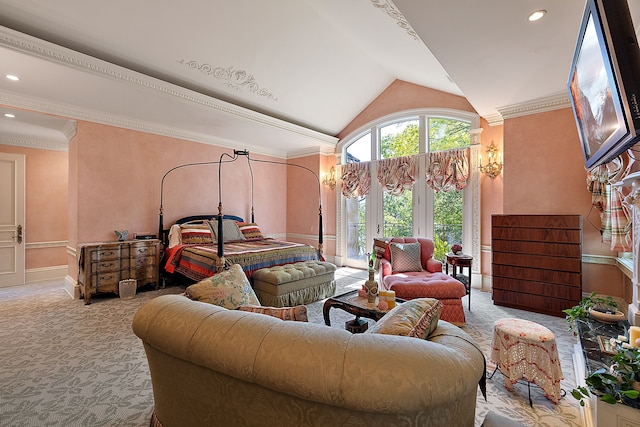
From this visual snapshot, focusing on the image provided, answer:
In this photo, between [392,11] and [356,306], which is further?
[392,11]

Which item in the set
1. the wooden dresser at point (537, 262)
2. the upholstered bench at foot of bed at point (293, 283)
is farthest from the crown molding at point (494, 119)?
the upholstered bench at foot of bed at point (293, 283)

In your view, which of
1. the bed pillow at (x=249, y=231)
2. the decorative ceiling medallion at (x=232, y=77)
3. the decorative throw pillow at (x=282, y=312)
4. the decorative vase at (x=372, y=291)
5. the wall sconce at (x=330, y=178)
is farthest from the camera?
the wall sconce at (x=330, y=178)

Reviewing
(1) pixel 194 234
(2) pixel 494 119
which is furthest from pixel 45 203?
(2) pixel 494 119

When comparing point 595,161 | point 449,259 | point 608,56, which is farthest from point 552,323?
point 608,56

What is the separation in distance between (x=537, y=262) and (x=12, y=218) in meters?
8.55

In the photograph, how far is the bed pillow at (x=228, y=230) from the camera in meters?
5.27

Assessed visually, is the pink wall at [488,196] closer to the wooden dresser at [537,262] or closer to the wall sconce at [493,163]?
the wall sconce at [493,163]

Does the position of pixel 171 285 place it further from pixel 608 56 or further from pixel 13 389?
pixel 608 56

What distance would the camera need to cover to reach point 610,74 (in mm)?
1486

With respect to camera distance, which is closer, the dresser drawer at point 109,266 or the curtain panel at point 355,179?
the dresser drawer at point 109,266

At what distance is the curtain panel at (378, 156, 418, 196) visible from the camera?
18.0ft

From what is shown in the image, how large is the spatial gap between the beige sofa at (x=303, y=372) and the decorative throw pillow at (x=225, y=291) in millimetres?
441

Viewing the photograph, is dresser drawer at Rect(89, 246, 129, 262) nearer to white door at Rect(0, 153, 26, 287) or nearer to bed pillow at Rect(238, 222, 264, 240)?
bed pillow at Rect(238, 222, 264, 240)

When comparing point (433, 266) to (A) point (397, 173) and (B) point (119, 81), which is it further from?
(B) point (119, 81)
